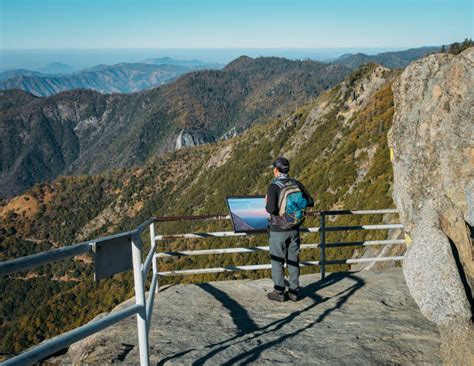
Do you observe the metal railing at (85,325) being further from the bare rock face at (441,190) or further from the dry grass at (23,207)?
the dry grass at (23,207)

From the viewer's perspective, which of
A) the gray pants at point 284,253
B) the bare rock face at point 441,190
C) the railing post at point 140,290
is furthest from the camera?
the gray pants at point 284,253

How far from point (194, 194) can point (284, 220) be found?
5432 inches

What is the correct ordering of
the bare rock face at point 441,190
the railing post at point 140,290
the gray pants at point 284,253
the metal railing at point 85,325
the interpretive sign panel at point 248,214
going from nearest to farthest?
the metal railing at point 85,325 < the railing post at point 140,290 < the bare rock face at point 441,190 < the gray pants at point 284,253 < the interpretive sign panel at point 248,214

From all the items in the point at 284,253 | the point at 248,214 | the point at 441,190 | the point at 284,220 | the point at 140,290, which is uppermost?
the point at 441,190

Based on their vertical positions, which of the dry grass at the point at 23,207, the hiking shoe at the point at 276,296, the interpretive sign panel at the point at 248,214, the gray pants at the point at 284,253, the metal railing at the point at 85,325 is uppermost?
the metal railing at the point at 85,325

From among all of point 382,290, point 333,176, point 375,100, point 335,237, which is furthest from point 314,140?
point 382,290

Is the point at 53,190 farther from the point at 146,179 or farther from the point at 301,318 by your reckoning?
the point at 301,318

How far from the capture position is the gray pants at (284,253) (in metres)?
7.56

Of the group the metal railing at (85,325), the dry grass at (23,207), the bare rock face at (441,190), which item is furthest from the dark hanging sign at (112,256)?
the dry grass at (23,207)

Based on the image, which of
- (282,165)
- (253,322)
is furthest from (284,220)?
(253,322)

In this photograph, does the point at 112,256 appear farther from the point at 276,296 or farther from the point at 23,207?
the point at 23,207

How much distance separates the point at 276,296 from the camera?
795cm

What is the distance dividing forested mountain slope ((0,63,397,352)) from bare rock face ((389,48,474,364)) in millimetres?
21260

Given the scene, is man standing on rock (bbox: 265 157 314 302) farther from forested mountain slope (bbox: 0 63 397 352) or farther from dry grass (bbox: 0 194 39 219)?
dry grass (bbox: 0 194 39 219)
